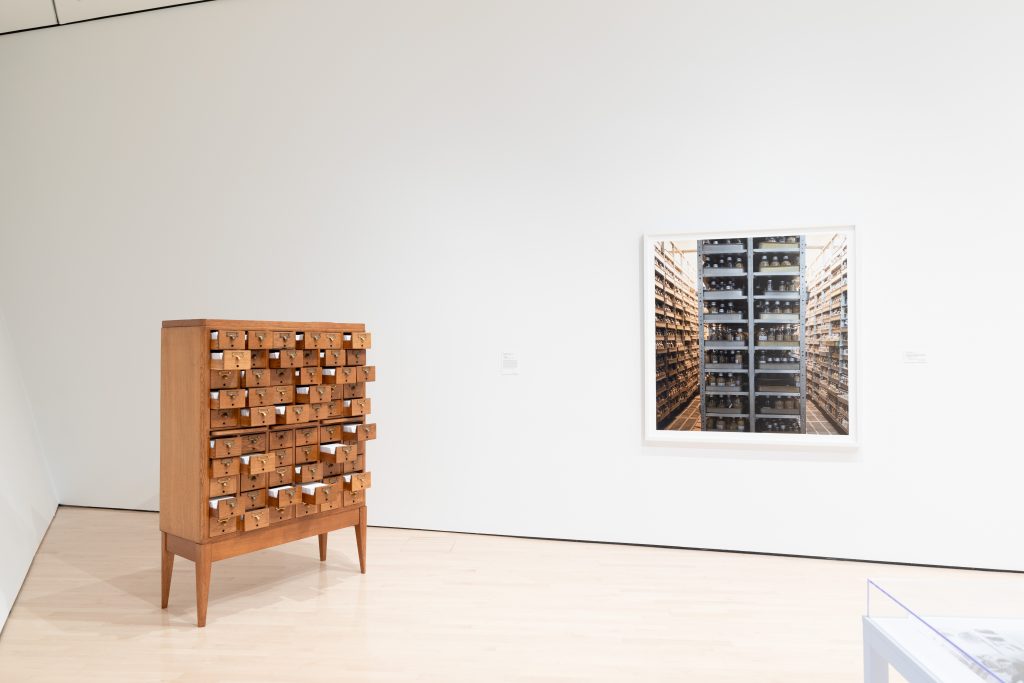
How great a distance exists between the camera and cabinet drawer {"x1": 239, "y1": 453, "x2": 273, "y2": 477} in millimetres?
2832

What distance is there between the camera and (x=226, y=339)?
2.76 metres

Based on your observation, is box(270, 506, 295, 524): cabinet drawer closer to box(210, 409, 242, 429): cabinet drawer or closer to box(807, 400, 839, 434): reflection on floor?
box(210, 409, 242, 429): cabinet drawer

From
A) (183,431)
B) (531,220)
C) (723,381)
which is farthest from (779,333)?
(183,431)

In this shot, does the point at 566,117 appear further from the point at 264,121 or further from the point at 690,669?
the point at 690,669

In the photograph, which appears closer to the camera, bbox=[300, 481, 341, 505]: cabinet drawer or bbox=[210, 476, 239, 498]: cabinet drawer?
bbox=[210, 476, 239, 498]: cabinet drawer

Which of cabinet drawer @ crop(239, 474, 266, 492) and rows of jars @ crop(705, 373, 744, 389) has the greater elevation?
rows of jars @ crop(705, 373, 744, 389)

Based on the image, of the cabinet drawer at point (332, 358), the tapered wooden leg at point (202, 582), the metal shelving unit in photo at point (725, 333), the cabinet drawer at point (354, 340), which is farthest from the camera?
the metal shelving unit in photo at point (725, 333)

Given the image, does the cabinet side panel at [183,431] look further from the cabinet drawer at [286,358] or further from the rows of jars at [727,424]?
the rows of jars at [727,424]

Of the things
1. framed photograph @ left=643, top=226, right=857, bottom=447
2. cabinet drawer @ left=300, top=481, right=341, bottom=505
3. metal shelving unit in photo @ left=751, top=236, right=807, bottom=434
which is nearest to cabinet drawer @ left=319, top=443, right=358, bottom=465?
cabinet drawer @ left=300, top=481, right=341, bottom=505

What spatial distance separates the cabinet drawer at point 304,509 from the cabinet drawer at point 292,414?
41cm

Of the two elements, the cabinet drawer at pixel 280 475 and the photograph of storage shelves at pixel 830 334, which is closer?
the cabinet drawer at pixel 280 475

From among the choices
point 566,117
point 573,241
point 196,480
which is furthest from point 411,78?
point 196,480

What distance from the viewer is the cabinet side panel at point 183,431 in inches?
107

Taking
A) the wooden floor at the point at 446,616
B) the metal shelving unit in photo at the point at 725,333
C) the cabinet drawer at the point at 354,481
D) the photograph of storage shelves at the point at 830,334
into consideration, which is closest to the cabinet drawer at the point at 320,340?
the cabinet drawer at the point at 354,481
